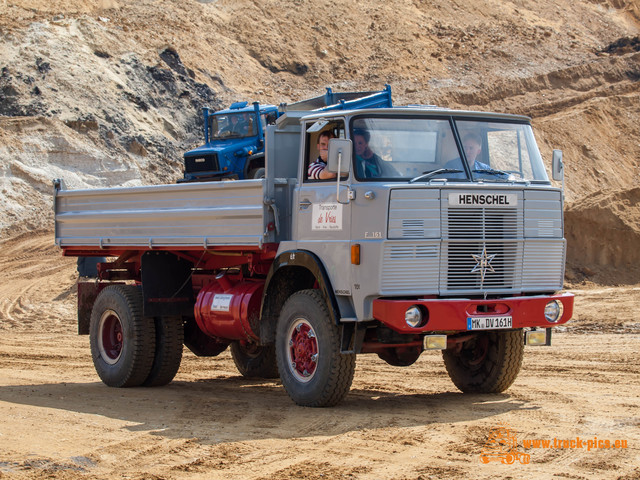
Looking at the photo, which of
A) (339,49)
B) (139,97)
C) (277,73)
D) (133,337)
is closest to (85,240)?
(133,337)

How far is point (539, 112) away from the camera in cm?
3862

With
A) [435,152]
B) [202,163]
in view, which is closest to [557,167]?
[435,152]

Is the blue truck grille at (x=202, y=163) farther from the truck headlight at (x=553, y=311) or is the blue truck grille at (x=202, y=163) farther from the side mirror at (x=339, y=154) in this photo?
the truck headlight at (x=553, y=311)

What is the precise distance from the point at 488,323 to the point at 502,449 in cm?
174

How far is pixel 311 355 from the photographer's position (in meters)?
9.35

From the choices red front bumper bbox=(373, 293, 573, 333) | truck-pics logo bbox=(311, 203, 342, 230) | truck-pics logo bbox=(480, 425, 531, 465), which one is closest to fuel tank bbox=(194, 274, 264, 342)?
truck-pics logo bbox=(311, 203, 342, 230)

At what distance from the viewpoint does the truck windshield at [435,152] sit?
8.91m

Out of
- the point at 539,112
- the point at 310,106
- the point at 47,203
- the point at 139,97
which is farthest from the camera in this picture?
the point at 539,112

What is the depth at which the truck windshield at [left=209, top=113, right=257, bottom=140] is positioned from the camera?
23.4 m

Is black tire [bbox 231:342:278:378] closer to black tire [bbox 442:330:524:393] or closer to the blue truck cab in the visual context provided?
black tire [bbox 442:330:524:393]

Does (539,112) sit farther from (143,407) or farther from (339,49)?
(143,407)

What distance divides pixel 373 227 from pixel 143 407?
3.35 metres

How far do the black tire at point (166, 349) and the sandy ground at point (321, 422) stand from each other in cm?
19

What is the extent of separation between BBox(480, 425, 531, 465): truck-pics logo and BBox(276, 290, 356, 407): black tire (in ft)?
5.49
